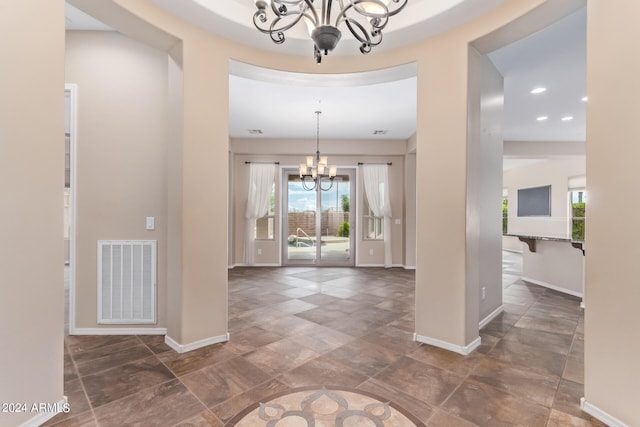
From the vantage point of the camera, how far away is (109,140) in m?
2.97

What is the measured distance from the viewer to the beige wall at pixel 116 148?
2926 millimetres

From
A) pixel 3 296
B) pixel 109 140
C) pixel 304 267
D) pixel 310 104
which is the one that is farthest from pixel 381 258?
pixel 3 296

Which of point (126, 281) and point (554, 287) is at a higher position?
point (126, 281)

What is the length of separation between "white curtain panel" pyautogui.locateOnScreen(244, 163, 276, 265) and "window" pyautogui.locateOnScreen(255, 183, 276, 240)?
14 centimetres

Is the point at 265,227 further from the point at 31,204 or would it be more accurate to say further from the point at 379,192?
the point at 31,204

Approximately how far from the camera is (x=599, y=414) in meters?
1.79

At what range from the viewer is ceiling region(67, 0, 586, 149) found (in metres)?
2.58

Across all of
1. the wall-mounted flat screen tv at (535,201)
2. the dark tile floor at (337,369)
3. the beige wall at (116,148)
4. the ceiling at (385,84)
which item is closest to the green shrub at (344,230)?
the ceiling at (385,84)

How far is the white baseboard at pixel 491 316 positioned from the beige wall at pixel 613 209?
1.43 meters

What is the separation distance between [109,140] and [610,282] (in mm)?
4239

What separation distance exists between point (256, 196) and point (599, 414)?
624cm

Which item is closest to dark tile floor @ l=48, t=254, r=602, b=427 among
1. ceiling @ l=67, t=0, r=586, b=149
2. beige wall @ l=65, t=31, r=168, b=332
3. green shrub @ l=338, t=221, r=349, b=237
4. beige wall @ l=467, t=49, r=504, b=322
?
beige wall @ l=467, t=49, r=504, b=322

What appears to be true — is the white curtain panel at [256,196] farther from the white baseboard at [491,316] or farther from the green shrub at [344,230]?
the white baseboard at [491,316]

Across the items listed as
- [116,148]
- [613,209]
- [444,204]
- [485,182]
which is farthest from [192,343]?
[485,182]
